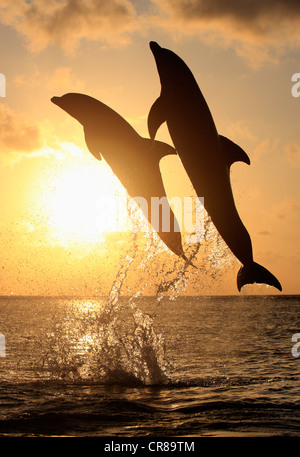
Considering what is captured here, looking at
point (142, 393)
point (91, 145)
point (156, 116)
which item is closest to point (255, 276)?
point (156, 116)

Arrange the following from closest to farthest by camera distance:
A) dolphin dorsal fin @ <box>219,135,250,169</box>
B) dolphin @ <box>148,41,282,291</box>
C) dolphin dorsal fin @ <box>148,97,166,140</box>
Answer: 1. dolphin @ <box>148,41,282,291</box>
2. dolphin dorsal fin @ <box>148,97,166,140</box>
3. dolphin dorsal fin @ <box>219,135,250,169</box>

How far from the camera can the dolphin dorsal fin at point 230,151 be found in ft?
34.9

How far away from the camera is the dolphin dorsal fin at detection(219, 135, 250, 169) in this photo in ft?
34.9

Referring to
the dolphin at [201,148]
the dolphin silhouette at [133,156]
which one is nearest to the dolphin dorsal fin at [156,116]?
the dolphin at [201,148]

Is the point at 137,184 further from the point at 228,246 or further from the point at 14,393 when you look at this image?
the point at 14,393

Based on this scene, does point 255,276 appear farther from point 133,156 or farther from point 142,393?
point 142,393

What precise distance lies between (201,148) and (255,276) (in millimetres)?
2852

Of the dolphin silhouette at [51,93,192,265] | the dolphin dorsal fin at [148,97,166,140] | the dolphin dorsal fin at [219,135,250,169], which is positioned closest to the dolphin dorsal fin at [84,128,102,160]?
the dolphin silhouette at [51,93,192,265]

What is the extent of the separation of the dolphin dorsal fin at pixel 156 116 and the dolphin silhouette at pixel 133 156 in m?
0.41

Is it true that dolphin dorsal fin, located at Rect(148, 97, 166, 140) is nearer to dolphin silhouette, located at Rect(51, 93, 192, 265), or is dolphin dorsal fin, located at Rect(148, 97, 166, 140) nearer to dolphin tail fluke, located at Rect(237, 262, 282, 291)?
dolphin silhouette, located at Rect(51, 93, 192, 265)

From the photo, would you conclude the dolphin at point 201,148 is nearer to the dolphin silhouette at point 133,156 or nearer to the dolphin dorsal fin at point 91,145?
the dolphin silhouette at point 133,156

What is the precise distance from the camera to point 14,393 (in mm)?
13258

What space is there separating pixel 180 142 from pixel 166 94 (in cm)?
104

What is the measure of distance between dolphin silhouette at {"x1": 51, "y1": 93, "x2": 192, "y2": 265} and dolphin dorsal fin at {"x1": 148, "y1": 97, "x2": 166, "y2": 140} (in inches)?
16.0
